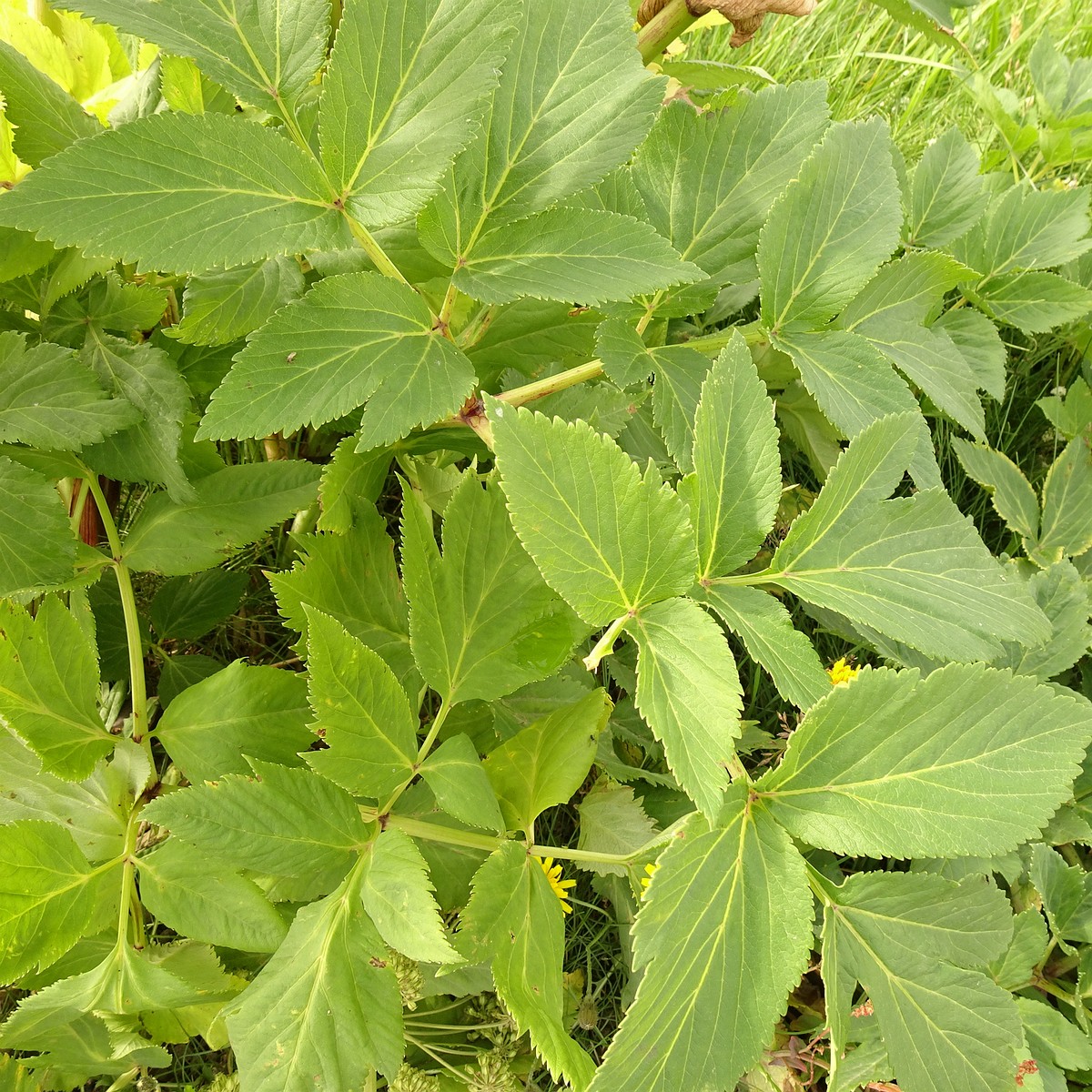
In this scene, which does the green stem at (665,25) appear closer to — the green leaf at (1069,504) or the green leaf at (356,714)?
the green leaf at (356,714)

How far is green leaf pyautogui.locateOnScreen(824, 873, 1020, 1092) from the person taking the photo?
0.79m

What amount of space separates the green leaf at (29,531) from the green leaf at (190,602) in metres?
0.29

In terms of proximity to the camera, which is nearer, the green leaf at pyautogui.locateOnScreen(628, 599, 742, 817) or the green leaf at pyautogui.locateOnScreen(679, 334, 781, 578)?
the green leaf at pyautogui.locateOnScreen(628, 599, 742, 817)

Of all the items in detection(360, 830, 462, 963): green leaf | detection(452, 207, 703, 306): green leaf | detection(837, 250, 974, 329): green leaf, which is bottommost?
detection(360, 830, 462, 963): green leaf

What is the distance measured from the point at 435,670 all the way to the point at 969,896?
0.53 meters

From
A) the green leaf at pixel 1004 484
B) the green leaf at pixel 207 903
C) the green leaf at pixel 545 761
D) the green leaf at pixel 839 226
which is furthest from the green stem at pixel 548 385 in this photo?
the green leaf at pixel 1004 484

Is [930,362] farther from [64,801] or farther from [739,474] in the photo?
A: [64,801]

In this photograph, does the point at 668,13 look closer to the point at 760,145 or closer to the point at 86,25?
the point at 760,145

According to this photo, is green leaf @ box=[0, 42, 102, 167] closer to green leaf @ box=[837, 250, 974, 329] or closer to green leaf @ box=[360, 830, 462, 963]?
green leaf @ box=[360, 830, 462, 963]

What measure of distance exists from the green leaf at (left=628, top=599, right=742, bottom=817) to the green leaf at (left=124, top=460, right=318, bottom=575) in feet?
1.53

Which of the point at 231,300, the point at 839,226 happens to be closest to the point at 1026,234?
the point at 839,226

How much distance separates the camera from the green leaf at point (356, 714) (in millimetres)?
770

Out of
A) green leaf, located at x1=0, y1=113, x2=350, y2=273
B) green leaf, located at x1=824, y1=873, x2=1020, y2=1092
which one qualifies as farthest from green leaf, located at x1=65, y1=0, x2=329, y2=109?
green leaf, located at x1=824, y1=873, x2=1020, y2=1092

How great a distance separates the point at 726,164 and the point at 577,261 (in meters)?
0.30
